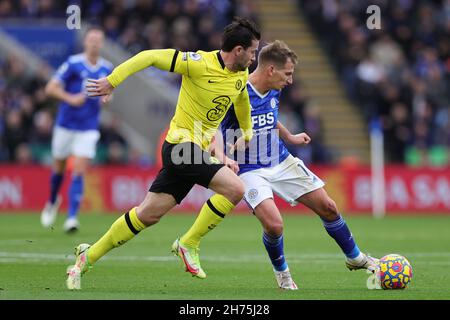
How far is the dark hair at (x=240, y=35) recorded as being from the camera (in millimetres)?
8773

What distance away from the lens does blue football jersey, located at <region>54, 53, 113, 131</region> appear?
611 inches

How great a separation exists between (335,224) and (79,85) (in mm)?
7209

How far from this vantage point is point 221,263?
11.5 m

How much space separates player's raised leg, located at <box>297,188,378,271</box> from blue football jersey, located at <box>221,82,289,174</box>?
481mm

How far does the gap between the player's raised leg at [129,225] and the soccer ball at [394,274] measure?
1944 millimetres

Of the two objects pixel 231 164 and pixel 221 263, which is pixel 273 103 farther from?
pixel 221 263

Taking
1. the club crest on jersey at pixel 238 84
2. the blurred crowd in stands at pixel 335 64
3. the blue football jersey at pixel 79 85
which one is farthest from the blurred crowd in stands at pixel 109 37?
the club crest on jersey at pixel 238 84

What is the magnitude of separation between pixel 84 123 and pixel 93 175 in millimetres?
6193
